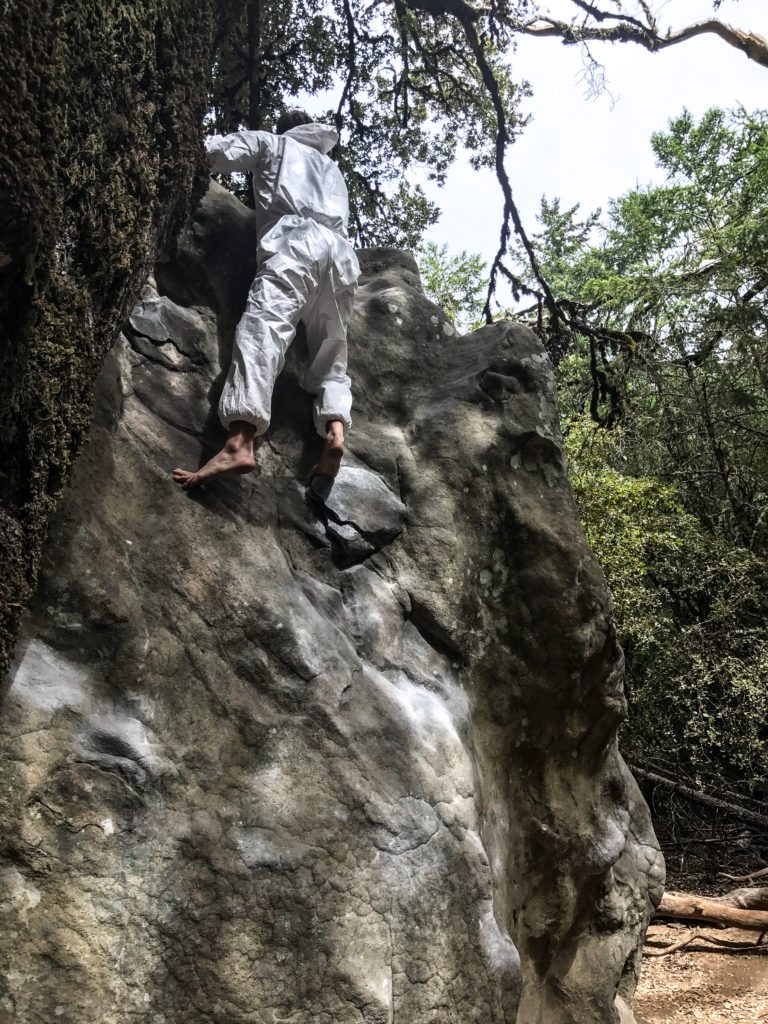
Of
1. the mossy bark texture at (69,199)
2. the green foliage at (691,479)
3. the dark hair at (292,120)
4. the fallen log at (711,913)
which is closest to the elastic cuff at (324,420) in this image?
the mossy bark texture at (69,199)

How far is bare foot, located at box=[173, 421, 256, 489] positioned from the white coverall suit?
0.08m

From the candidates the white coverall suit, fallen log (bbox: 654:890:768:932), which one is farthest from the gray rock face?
fallen log (bbox: 654:890:768:932)

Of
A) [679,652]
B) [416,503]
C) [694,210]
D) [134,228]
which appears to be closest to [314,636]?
[416,503]

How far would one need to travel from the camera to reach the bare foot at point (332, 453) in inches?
136

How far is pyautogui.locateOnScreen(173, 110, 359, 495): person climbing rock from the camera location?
3.17 m

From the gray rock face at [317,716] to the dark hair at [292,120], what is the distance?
2.31ft

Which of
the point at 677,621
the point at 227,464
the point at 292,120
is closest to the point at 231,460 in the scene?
the point at 227,464

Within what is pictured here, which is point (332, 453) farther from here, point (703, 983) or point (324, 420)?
point (703, 983)

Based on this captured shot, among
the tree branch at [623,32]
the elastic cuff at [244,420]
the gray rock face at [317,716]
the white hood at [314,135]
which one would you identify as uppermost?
the tree branch at [623,32]

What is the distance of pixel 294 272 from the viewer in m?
3.53

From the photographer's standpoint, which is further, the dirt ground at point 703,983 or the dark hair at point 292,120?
the dirt ground at point 703,983

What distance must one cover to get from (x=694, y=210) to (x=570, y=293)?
6.80m

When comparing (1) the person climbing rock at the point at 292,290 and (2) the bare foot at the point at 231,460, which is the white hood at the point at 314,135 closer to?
(1) the person climbing rock at the point at 292,290

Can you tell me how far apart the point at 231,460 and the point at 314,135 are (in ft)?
7.20
